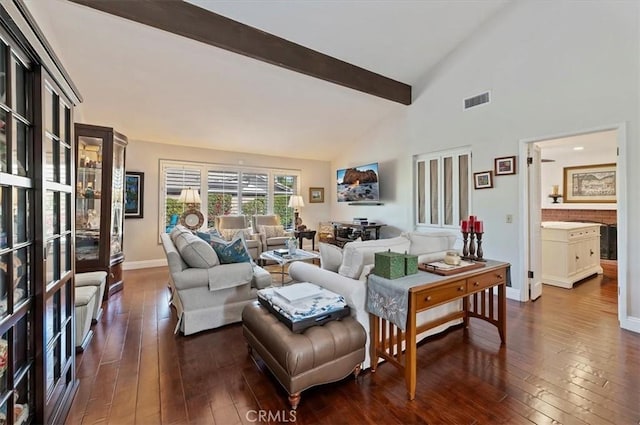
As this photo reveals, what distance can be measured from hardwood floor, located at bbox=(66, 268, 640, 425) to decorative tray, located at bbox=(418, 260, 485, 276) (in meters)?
0.76

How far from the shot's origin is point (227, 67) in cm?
415

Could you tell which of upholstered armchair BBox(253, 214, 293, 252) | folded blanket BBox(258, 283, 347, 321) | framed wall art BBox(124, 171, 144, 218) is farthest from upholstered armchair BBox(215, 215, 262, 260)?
folded blanket BBox(258, 283, 347, 321)

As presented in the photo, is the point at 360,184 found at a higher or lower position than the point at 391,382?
higher

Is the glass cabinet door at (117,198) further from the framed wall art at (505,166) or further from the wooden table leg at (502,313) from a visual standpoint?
the framed wall art at (505,166)

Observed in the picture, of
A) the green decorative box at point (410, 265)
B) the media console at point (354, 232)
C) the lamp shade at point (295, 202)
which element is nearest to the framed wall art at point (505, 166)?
the media console at point (354, 232)

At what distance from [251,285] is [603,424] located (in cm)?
295

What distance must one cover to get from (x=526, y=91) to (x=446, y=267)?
307 cm

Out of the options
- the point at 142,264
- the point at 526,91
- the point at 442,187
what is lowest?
the point at 142,264

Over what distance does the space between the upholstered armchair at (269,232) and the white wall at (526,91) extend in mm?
2979

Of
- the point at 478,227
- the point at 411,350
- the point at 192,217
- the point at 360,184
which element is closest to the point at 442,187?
the point at 360,184

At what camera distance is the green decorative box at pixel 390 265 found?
6.65 feet

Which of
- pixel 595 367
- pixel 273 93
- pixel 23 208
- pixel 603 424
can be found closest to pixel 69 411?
pixel 23 208

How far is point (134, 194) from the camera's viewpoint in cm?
566

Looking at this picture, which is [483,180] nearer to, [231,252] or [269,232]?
[231,252]
